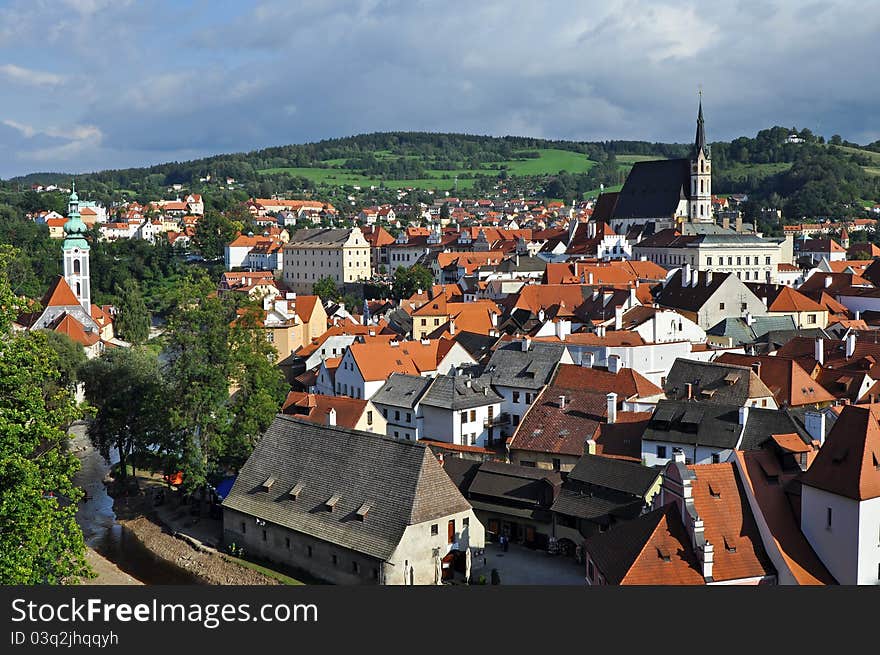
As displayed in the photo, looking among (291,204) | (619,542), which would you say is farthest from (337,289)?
(291,204)

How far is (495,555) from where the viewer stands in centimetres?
3086

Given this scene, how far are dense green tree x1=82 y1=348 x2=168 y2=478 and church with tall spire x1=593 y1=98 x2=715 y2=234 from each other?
252 feet

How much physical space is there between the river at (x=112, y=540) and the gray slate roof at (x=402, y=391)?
11837mm

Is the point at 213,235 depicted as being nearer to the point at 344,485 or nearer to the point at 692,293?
the point at 692,293

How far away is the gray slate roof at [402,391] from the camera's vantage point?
42438 mm

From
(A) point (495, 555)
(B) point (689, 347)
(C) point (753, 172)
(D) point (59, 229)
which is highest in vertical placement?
(C) point (753, 172)

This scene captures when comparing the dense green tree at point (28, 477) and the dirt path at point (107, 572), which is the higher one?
the dense green tree at point (28, 477)

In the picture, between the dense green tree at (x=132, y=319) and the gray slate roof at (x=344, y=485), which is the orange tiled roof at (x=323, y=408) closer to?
the gray slate roof at (x=344, y=485)

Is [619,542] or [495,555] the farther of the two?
[495,555]

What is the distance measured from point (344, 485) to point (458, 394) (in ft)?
37.0

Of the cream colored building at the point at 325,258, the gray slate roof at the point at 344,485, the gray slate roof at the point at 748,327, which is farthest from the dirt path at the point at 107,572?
the cream colored building at the point at 325,258

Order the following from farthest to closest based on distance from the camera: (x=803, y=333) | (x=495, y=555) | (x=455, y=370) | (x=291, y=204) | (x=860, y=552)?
(x=291, y=204) → (x=803, y=333) → (x=455, y=370) → (x=495, y=555) → (x=860, y=552)

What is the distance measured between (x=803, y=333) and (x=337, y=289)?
5447cm

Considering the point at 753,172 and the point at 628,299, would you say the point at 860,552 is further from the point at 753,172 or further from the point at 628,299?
the point at 753,172
